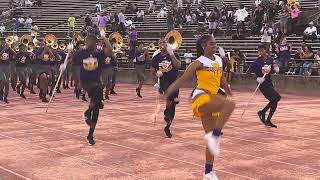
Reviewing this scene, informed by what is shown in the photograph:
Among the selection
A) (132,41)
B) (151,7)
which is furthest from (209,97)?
(151,7)

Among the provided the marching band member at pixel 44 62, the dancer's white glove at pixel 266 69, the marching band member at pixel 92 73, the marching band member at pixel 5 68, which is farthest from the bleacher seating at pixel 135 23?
the marching band member at pixel 92 73

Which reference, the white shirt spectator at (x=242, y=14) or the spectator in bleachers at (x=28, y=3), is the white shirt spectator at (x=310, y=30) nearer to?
the white shirt spectator at (x=242, y=14)

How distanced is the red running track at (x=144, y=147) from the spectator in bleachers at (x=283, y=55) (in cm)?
640

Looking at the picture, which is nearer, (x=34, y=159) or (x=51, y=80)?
(x=34, y=159)

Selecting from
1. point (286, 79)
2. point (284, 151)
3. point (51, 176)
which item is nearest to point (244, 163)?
point (284, 151)

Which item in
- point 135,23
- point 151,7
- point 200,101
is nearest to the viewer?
point 200,101

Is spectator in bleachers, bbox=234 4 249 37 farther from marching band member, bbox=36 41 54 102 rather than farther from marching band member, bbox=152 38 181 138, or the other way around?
marching band member, bbox=152 38 181 138

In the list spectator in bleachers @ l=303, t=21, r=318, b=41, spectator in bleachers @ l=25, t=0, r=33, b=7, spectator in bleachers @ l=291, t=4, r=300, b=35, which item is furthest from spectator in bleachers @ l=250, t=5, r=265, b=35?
spectator in bleachers @ l=25, t=0, r=33, b=7

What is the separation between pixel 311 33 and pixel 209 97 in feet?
57.5

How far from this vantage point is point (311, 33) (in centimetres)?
2342

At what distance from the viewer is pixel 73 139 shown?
10602 millimetres

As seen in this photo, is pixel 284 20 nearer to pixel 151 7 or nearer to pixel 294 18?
pixel 294 18

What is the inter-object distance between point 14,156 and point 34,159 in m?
0.47

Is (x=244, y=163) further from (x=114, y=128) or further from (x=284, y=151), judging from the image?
(x=114, y=128)
